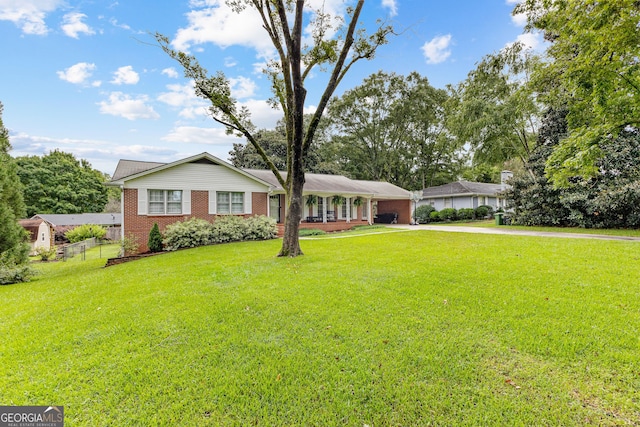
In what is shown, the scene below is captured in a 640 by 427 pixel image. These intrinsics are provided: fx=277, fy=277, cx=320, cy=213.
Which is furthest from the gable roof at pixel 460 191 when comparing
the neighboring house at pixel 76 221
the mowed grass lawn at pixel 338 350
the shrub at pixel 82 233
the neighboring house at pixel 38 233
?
the neighboring house at pixel 38 233

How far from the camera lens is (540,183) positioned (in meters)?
17.4

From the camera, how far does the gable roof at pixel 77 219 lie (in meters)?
31.4

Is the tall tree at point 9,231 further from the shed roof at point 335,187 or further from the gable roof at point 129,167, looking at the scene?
the shed roof at point 335,187

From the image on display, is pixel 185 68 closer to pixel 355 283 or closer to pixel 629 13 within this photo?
pixel 355 283

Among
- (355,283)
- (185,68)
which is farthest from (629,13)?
(185,68)

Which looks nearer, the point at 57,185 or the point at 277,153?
the point at 277,153

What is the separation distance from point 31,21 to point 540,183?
25756 mm

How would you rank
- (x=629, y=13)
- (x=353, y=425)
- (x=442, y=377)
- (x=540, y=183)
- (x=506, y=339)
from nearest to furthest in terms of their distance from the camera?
(x=353, y=425), (x=442, y=377), (x=506, y=339), (x=629, y=13), (x=540, y=183)

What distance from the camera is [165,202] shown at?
45.2 feet

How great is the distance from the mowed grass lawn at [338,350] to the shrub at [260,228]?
319 inches

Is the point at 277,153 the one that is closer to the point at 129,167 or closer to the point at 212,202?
the point at 212,202

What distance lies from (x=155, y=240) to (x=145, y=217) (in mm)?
1788

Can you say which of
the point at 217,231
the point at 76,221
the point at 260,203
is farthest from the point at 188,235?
the point at 76,221

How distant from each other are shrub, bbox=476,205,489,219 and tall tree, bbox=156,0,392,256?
21.8m
